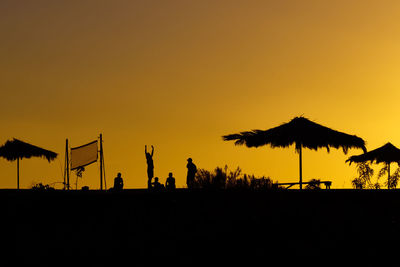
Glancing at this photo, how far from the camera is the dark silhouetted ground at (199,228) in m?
11.8

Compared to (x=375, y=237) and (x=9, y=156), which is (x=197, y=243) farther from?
(x=9, y=156)

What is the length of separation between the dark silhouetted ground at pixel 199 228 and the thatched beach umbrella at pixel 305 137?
232 inches

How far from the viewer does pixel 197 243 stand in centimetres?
1234

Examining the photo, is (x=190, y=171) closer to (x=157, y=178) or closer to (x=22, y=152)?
(x=157, y=178)

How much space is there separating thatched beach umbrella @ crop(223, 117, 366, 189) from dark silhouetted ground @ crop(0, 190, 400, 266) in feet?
19.3

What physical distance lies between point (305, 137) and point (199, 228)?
821 cm

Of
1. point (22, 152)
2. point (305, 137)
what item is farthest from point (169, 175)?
point (22, 152)

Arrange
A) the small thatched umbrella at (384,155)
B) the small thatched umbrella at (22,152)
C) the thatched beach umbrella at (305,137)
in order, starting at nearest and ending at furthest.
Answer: the thatched beach umbrella at (305,137) < the small thatched umbrella at (384,155) < the small thatched umbrella at (22,152)

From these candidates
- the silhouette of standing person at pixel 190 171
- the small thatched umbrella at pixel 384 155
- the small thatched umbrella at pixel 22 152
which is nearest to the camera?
the silhouette of standing person at pixel 190 171

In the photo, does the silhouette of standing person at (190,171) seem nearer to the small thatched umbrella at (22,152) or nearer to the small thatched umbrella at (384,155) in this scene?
the small thatched umbrella at (384,155)

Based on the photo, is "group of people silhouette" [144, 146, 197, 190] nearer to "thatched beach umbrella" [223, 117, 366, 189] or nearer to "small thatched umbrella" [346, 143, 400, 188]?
"thatched beach umbrella" [223, 117, 366, 189]

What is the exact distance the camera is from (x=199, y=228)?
508 inches

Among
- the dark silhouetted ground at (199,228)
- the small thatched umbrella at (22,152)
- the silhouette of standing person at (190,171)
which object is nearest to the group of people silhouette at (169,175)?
the silhouette of standing person at (190,171)

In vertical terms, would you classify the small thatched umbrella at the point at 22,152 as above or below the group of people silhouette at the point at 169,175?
above
